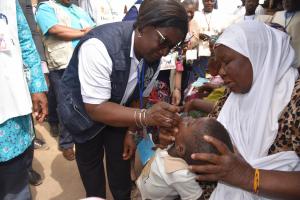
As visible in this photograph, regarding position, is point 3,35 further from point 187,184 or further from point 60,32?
point 60,32

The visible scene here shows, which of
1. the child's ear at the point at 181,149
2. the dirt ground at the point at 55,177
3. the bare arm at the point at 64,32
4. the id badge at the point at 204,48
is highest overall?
the bare arm at the point at 64,32

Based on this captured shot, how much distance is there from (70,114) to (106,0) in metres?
2.29

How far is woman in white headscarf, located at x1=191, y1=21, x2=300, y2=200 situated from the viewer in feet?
4.10

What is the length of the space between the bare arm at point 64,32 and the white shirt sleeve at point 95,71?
1691mm

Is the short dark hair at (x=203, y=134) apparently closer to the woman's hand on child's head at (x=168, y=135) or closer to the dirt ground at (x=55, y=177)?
the woman's hand on child's head at (x=168, y=135)

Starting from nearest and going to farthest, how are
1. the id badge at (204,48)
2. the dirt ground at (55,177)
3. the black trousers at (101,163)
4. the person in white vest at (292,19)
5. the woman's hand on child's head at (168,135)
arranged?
1. the woman's hand on child's head at (168,135)
2. the black trousers at (101,163)
3. the dirt ground at (55,177)
4. the person in white vest at (292,19)
5. the id badge at (204,48)

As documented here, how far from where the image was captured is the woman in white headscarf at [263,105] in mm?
1249

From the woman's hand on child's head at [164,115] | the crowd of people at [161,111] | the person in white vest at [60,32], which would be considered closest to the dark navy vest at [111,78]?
the crowd of people at [161,111]

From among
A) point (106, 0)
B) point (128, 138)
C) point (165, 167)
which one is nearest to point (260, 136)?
point (165, 167)

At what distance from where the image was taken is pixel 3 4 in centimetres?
155

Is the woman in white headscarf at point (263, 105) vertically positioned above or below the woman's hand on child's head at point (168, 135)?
above

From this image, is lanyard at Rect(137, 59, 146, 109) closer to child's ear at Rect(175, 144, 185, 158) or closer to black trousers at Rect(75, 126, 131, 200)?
black trousers at Rect(75, 126, 131, 200)

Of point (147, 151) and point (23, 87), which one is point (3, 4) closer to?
point (23, 87)

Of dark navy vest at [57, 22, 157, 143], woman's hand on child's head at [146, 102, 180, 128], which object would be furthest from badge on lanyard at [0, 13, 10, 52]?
woman's hand on child's head at [146, 102, 180, 128]
